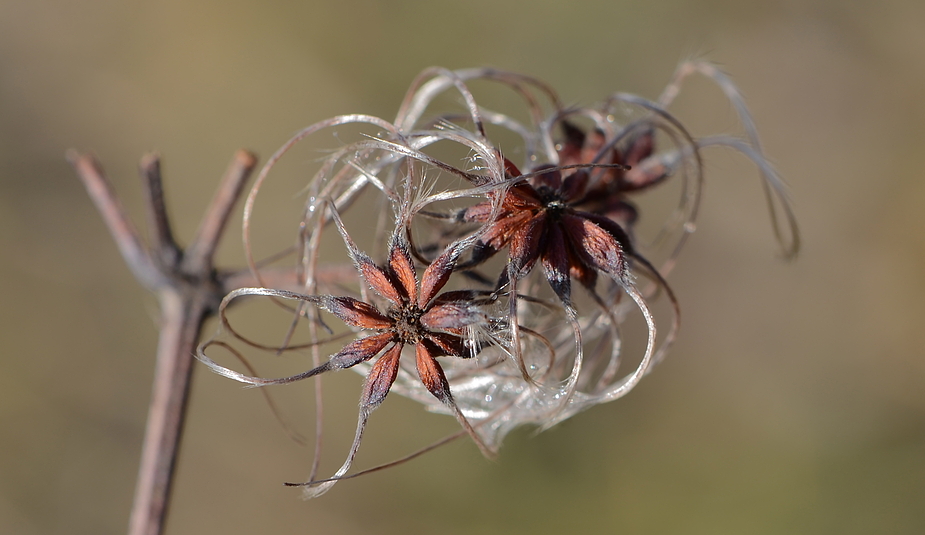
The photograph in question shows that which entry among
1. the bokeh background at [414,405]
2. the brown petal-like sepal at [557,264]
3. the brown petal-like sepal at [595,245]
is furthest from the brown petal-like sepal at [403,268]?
the bokeh background at [414,405]

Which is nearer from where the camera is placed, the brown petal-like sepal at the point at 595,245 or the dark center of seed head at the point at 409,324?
the dark center of seed head at the point at 409,324

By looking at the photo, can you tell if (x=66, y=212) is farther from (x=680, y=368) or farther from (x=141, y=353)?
(x=680, y=368)

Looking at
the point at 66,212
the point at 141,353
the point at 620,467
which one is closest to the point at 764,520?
the point at 620,467

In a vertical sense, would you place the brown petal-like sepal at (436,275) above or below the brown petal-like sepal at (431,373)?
above

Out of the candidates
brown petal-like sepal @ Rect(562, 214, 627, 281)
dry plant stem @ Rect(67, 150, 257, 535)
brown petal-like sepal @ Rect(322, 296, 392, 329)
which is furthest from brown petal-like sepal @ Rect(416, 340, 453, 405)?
dry plant stem @ Rect(67, 150, 257, 535)

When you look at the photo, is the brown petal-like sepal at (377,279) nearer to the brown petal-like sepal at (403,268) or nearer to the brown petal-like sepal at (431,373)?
the brown petal-like sepal at (403,268)

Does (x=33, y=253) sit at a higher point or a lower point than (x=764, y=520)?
higher

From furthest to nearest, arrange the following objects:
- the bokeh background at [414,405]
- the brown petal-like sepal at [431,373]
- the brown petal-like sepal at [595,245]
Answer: the bokeh background at [414,405], the brown petal-like sepal at [595,245], the brown petal-like sepal at [431,373]

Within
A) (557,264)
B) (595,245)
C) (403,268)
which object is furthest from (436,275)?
(595,245)
